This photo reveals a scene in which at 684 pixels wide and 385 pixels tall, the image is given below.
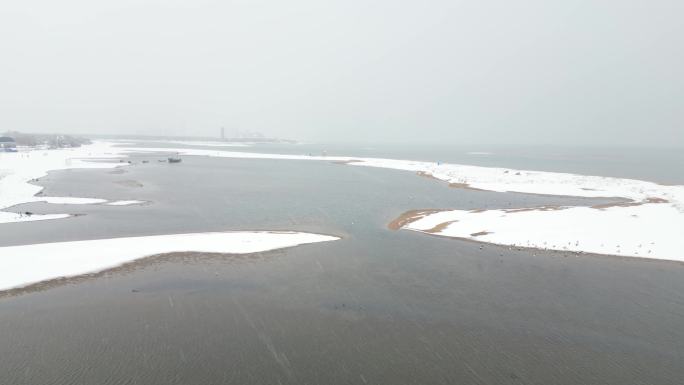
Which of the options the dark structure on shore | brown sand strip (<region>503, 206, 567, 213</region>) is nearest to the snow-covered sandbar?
brown sand strip (<region>503, 206, 567, 213</region>)

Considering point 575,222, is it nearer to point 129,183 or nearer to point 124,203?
point 124,203

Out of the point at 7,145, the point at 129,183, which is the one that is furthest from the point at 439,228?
the point at 7,145

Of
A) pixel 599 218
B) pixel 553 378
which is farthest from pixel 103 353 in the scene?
pixel 599 218

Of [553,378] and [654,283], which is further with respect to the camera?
[654,283]

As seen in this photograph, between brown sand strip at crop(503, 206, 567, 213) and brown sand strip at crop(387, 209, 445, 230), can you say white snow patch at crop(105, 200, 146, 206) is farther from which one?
brown sand strip at crop(503, 206, 567, 213)

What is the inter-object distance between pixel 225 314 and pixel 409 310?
332 inches

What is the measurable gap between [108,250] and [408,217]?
25408mm

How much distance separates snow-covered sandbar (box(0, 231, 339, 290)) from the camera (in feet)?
70.8

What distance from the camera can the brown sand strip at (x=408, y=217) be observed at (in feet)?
114

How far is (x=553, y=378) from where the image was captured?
13.2 metres

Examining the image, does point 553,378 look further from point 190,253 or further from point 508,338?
point 190,253

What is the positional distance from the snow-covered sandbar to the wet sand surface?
1.46m

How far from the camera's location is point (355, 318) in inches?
677

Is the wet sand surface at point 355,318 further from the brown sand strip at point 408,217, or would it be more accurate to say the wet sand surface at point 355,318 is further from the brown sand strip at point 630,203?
the brown sand strip at point 630,203
